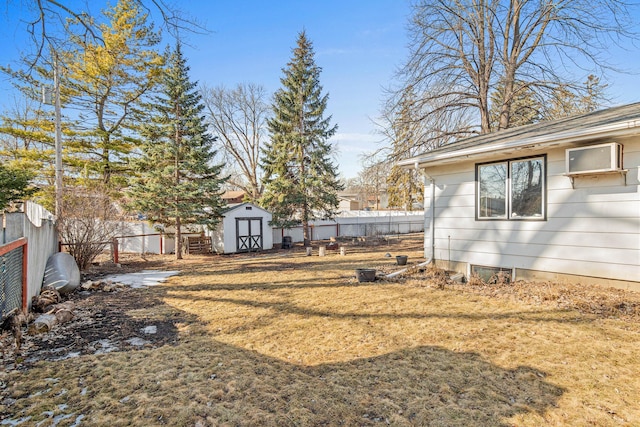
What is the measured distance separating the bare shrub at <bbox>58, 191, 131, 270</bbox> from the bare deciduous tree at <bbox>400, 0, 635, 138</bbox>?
36.6 feet

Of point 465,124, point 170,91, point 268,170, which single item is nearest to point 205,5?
point 170,91

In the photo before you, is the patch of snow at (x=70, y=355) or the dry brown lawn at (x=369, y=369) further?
the patch of snow at (x=70, y=355)

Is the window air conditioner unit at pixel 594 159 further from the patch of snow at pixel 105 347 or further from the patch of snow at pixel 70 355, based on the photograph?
the patch of snow at pixel 70 355

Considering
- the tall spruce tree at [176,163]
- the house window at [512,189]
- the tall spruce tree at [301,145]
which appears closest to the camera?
the house window at [512,189]

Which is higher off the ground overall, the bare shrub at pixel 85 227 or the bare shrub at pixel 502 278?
the bare shrub at pixel 85 227

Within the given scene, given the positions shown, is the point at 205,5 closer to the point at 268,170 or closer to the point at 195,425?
the point at 195,425

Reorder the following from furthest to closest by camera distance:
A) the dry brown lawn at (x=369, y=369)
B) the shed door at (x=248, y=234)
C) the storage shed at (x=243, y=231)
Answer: the shed door at (x=248, y=234) → the storage shed at (x=243, y=231) → the dry brown lawn at (x=369, y=369)

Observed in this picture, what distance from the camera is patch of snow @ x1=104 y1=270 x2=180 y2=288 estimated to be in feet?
26.3

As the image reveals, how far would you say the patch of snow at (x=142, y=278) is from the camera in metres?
8.01

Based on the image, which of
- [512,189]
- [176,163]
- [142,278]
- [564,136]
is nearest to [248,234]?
[176,163]

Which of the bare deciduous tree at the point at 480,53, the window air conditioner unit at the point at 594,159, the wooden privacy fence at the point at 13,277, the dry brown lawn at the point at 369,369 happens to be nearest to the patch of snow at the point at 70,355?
the dry brown lawn at the point at 369,369

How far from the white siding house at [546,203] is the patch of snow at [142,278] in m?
7.01

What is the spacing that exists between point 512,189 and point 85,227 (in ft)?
35.9

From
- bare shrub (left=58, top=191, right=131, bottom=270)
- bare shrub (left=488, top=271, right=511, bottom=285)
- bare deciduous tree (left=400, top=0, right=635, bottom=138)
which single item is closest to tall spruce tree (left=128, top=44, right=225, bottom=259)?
bare shrub (left=58, top=191, right=131, bottom=270)
